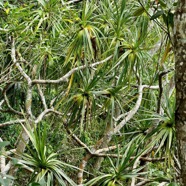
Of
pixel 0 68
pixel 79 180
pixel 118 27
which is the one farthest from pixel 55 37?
pixel 79 180

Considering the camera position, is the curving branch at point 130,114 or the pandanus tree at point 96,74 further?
the curving branch at point 130,114

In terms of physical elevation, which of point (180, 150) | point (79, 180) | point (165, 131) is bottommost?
point (79, 180)

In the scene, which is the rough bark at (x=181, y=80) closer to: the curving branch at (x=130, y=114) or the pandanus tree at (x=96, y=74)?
the pandanus tree at (x=96, y=74)

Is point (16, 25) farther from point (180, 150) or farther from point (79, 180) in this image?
point (180, 150)

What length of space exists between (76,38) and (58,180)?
1043 mm

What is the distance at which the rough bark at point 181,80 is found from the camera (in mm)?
1203

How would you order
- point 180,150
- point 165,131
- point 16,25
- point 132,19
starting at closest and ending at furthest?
point 180,150 → point 165,131 → point 16,25 → point 132,19

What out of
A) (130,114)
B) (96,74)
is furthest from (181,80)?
(130,114)

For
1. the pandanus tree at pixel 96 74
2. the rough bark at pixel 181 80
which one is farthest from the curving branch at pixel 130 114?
the rough bark at pixel 181 80

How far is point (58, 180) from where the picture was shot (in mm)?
1738

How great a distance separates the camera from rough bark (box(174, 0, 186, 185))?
1.20m

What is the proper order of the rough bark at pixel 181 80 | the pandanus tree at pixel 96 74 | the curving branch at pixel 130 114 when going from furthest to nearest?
the curving branch at pixel 130 114 < the pandanus tree at pixel 96 74 < the rough bark at pixel 181 80

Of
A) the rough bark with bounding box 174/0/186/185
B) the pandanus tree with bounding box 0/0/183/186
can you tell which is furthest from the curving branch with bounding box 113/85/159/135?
the rough bark with bounding box 174/0/186/185

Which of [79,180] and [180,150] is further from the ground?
[180,150]
